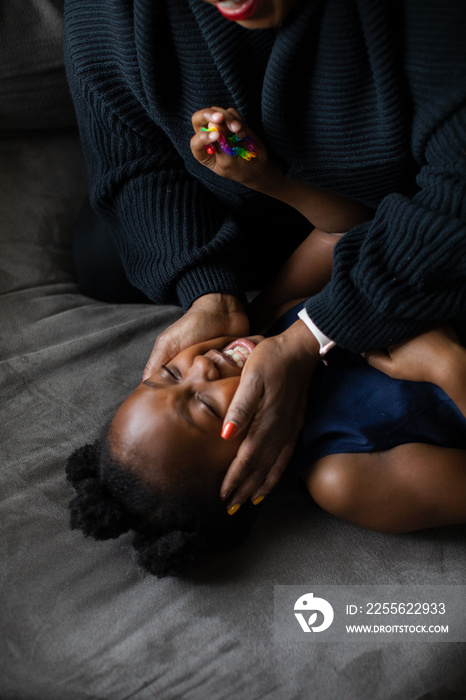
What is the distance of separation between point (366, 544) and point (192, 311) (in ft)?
1.64

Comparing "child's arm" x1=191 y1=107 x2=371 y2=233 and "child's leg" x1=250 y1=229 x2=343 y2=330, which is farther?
"child's leg" x1=250 y1=229 x2=343 y2=330

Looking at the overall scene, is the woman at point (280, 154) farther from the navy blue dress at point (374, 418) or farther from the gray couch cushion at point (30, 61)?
the gray couch cushion at point (30, 61)

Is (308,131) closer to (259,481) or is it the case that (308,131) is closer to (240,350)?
(240,350)

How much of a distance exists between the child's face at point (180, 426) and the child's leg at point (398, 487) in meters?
0.18

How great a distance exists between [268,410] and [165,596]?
335 millimetres

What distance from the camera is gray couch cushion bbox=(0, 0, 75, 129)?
132 centimetres

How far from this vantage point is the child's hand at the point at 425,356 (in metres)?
0.91

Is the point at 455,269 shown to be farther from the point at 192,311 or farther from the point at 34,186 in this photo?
the point at 34,186

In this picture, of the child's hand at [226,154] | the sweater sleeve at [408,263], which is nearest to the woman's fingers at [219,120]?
the child's hand at [226,154]

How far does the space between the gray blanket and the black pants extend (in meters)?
0.30

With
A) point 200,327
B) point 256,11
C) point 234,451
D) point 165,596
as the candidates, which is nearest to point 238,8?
point 256,11
